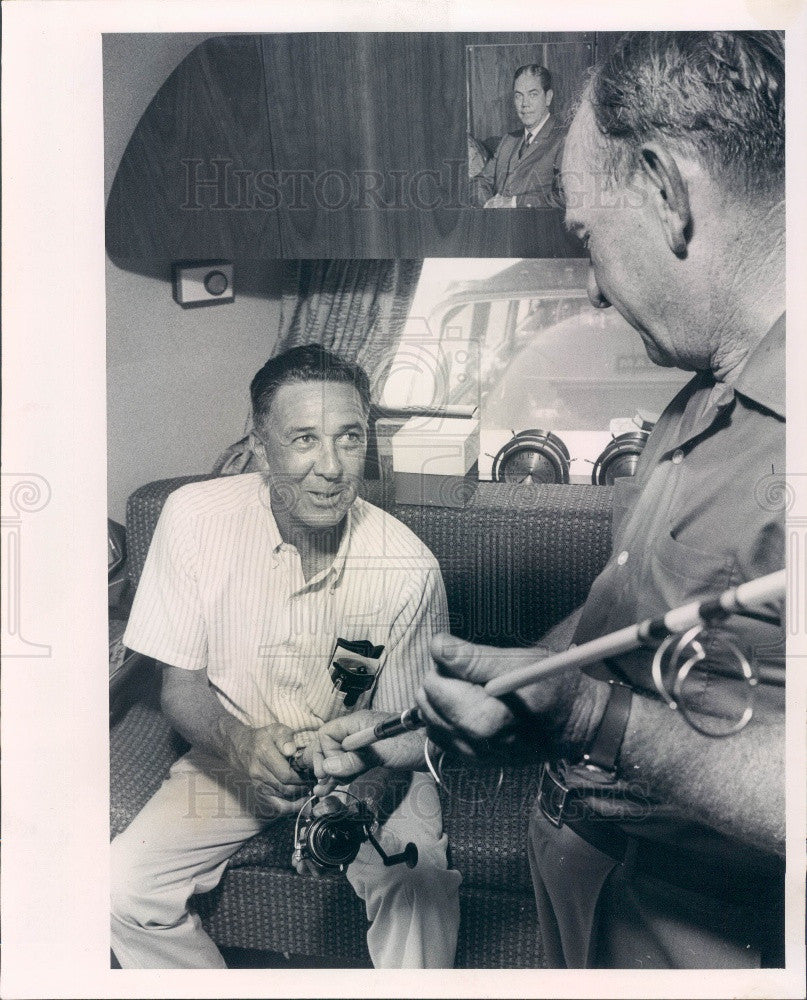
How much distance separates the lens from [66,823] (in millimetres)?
1746

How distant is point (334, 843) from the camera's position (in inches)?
66.3

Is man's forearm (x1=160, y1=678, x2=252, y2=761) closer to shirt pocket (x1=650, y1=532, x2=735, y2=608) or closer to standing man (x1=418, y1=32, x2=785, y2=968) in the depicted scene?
standing man (x1=418, y1=32, x2=785, y2=968)

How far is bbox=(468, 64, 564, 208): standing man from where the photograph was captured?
5.45 ft

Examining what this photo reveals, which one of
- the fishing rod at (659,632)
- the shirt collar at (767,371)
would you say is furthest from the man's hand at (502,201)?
the fishing rod at (659,632)

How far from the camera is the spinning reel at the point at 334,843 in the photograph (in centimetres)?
168

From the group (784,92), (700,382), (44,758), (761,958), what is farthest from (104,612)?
(784,92)

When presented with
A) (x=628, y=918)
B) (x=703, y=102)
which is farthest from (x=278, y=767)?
(x=703, y=102)

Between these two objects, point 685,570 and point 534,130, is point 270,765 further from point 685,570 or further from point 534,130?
point 534,130

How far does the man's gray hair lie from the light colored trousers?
43.5 inches

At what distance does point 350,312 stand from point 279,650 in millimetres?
585

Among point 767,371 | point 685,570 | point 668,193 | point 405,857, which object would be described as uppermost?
point 668,193

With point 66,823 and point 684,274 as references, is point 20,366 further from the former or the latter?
point 684,274
